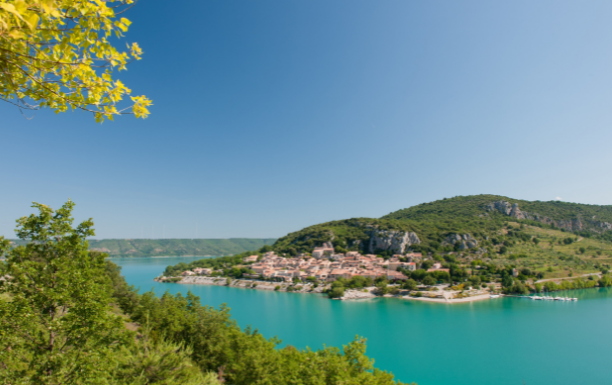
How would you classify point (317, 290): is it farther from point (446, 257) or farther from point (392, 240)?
point (446, 257)

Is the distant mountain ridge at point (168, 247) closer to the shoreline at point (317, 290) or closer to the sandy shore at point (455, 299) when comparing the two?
the shoreline at point (317, 290)

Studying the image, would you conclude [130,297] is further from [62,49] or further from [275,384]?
[62,49]

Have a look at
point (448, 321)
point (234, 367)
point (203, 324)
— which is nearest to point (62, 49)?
point (234, 367)

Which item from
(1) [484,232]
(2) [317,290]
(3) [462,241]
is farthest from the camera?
(1) [484,232]

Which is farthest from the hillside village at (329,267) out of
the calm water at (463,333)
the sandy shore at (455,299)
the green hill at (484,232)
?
the calm water at (463,333)

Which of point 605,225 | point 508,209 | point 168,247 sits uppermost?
point 508,209

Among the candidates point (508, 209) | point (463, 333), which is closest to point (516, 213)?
point (508, 209)
